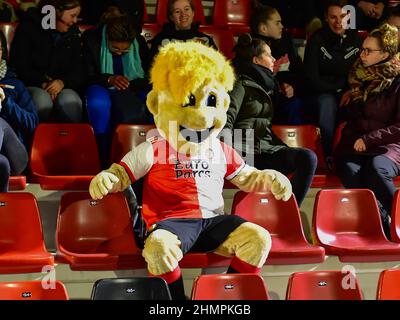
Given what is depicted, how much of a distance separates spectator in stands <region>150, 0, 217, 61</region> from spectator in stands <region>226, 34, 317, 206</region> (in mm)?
666

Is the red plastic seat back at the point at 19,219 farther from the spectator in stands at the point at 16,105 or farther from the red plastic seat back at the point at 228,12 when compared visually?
the red plastic seat back at the point at 228,12

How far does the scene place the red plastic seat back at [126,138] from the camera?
16.7 feet

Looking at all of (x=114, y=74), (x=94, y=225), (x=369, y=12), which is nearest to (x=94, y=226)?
(x=94, y=225)

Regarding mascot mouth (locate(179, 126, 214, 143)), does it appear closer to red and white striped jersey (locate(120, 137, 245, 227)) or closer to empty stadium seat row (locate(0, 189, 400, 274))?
red and white striped jersey (locate(120, 137, 245, 227))

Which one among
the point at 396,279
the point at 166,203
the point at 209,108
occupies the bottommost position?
the point at 396,279

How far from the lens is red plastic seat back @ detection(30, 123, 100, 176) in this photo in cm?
507

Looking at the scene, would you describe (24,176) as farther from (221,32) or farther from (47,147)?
(221,32)

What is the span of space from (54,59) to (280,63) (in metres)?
1.41

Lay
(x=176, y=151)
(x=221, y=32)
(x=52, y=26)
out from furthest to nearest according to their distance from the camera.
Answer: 1. (x=221, y=32)
2. (x=52, y=26)
3. (x=176, y=151)

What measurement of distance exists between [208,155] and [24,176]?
1.02 meters

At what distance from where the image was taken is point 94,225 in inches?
177

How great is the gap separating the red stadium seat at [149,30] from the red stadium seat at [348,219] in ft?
7.04

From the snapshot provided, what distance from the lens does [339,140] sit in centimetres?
543
